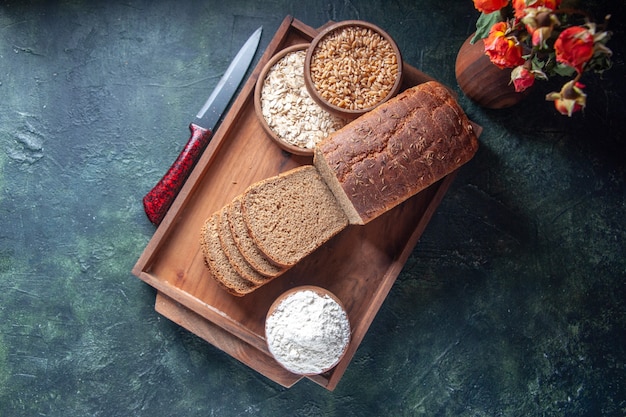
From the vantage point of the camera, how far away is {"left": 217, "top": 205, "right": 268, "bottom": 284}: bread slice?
2430mm

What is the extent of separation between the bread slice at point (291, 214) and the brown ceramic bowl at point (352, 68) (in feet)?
1.03

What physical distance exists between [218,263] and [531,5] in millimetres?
1551

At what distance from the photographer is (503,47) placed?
1781 millimetres

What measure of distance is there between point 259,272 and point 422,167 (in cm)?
81

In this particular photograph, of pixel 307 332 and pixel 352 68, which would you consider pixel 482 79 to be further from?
pixel 307 332

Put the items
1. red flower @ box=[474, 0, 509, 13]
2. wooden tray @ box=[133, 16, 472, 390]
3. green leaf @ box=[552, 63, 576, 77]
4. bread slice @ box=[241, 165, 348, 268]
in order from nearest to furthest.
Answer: red flower @ box=[474, 0, 509, 13] → green leaf @ box=[552, 63, 576, 77] → bread slice @ box=[241, 165, 348, 268] → wooden tray @ box=[133, 16, 472, 390]

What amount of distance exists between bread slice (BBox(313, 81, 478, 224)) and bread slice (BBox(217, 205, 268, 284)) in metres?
0.51

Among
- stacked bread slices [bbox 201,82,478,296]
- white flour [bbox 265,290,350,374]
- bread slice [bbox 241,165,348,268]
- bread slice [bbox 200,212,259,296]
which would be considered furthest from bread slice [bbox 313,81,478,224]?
bread slice [bbox 200,212,259,296]

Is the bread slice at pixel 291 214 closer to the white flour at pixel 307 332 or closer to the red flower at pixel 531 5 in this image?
the white flour at pixel 307 332

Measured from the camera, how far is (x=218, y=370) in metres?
2.73

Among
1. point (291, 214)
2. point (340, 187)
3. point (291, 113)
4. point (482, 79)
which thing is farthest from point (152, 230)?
point (482, 79)

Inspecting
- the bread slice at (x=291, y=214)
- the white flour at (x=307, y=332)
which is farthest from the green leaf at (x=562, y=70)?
the white flour at (x=307, y=332)

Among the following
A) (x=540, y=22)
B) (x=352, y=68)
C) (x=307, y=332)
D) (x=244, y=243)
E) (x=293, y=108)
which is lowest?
(x=307, y=332)

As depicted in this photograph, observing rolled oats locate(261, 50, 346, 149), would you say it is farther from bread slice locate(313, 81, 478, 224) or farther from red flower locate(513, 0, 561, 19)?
red flower locate(513, 0, 561, 19)
